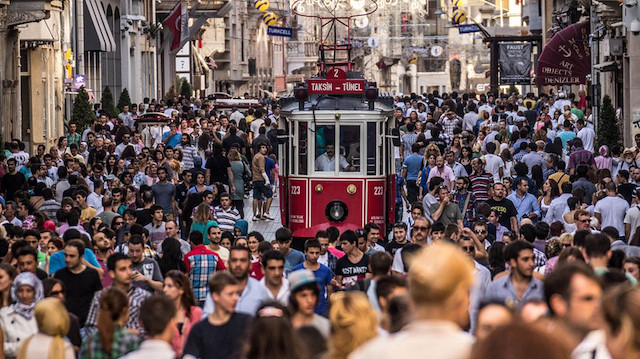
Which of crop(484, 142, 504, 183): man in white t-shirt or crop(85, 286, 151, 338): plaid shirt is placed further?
crop(484, 142, 504, 183): man in white t-shirt

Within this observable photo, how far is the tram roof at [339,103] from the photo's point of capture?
21.4 meters

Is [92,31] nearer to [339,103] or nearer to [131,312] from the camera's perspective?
[339,103]

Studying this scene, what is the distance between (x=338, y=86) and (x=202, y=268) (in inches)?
306

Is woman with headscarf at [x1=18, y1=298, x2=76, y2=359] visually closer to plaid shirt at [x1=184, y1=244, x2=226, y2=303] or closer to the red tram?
plaid shirt at [x1=184, y1=244, x2=226, y2=303]

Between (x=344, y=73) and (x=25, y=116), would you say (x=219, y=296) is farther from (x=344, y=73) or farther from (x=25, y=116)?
(x=25, y=116)

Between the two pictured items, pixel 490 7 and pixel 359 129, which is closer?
pixel 359 129

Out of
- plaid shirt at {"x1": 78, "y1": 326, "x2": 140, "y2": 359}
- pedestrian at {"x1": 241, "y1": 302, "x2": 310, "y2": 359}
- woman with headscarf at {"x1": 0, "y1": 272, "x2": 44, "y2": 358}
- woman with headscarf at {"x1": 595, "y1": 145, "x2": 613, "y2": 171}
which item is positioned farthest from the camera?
woman with headscarf at {"x1": 595, "y1": 145, "x2": 613, "y2": 171}

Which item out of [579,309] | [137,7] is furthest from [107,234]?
[137,7]

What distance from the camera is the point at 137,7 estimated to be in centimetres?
5800

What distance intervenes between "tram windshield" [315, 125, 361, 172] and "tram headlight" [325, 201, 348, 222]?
0.46 metres

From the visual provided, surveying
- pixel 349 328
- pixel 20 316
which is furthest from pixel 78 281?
pixel 349 328

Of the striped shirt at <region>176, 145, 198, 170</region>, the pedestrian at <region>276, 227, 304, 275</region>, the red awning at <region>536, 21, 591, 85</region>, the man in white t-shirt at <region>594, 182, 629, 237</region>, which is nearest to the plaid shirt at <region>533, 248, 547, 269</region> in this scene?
the pedestrian at <region>276, 227, 304, 275</region>

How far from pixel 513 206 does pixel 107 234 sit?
19.2 feet

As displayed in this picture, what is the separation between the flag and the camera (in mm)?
59625
